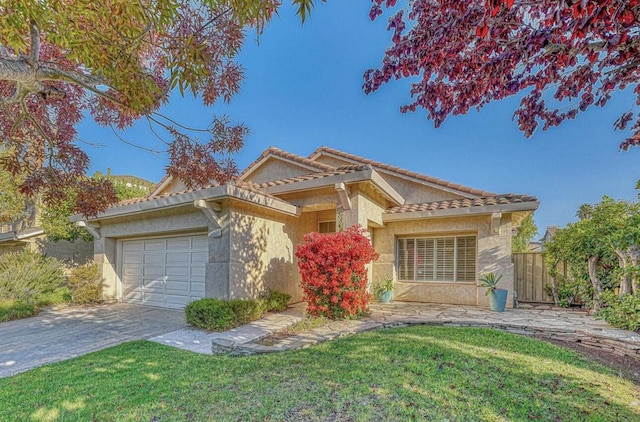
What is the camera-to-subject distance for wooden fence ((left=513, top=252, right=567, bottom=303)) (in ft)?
39.7

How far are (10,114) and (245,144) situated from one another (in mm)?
3680

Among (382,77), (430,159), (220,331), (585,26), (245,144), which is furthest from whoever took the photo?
(430,159)

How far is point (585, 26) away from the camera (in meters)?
2.60

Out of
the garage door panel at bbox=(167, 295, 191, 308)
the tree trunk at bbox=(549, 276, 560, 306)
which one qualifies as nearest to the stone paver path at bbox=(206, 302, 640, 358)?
the tree trunk at bbox=(549, 276, 560, 306)

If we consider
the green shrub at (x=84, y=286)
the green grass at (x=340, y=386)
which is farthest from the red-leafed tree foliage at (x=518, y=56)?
the green shrub at (x=84, y=286)

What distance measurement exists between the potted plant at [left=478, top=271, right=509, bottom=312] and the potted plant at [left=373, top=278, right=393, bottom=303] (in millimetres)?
3220

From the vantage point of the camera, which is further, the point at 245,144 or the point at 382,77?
the point at 245,144

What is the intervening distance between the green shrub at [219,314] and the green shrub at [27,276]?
759 cm

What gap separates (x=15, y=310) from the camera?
10320mm

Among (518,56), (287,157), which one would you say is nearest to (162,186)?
(287,157)

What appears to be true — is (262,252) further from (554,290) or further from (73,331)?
(554,290)

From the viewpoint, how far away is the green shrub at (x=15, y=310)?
10.1 m

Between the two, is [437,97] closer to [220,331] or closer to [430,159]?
[220,331]

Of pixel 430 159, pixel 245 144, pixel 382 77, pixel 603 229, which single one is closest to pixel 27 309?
pixel 245 144
